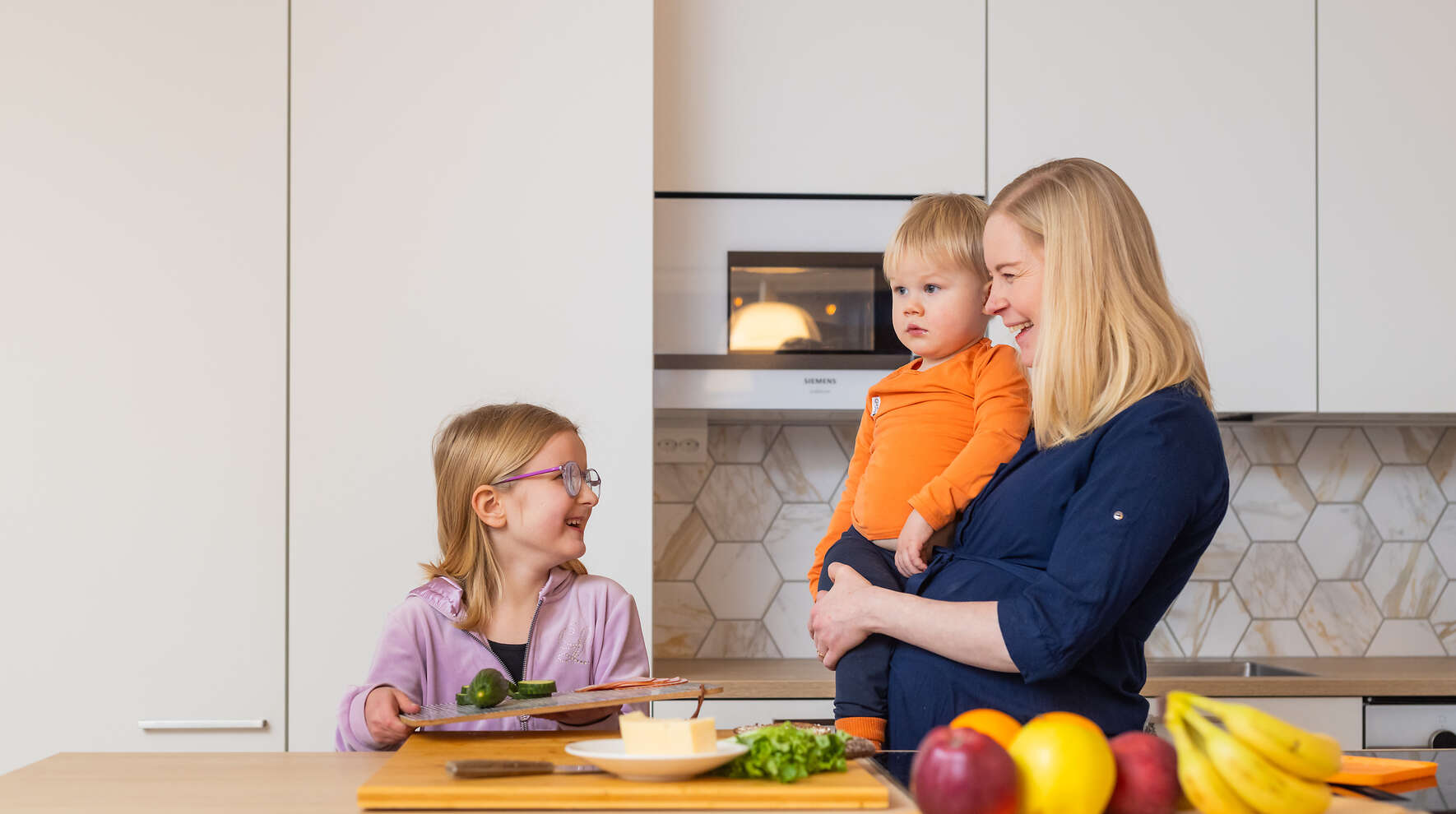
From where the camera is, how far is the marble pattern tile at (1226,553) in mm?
2713

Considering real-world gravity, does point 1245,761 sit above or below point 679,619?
above

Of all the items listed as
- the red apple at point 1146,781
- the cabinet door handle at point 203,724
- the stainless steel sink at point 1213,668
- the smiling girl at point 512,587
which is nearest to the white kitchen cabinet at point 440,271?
the cabinet door handle at point 203,724

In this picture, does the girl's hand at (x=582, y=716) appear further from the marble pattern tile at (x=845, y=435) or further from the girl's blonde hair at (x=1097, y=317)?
the marble pattern tile at (x=845, y=435)

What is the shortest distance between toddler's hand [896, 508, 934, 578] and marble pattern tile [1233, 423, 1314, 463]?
5.45ft

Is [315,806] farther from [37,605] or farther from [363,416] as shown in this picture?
[37,605]

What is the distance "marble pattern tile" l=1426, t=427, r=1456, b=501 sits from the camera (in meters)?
2.76

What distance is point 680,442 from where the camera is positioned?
2.59 meters

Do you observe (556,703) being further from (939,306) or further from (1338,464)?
(1338,464)

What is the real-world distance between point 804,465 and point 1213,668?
1.00 m

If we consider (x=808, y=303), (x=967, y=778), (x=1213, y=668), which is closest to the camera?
(x=967, y=778)

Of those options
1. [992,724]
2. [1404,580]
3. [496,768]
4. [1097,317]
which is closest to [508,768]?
[496,768]

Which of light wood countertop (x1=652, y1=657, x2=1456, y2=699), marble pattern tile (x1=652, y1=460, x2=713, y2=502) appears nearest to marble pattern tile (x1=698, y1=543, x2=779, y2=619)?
marble pattern tile (x1=652, y1=460, x2=713, y2=502)

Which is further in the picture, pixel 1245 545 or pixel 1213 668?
pixel 1245 545

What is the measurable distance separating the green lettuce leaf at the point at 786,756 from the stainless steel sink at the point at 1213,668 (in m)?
1.67
